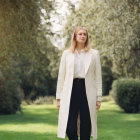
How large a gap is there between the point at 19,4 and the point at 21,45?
3.47ft

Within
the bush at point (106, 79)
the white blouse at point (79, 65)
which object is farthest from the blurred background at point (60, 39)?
the bush at point (106, 79)

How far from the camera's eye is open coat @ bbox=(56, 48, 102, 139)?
5.23m

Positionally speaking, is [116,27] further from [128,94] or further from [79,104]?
[128,94]

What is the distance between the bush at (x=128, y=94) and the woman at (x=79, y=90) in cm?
1534

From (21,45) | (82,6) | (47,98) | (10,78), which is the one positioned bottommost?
(47,98)

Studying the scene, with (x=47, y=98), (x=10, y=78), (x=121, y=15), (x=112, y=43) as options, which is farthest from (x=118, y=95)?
(x=47, y=98)

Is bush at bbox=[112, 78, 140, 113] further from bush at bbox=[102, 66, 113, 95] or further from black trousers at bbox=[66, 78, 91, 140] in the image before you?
black trousers at bbox=[66, 78, 91, 140]

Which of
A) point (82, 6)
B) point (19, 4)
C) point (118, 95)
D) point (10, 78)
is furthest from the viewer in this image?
point (118, 95)

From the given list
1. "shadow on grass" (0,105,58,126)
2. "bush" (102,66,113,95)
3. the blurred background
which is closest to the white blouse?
the blurred background

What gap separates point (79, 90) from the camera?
207 inches

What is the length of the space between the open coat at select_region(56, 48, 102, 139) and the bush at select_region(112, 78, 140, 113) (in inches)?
603

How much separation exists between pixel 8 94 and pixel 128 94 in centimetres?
650

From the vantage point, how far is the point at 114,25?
41.5 ft

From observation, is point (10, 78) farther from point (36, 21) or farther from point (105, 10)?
point (36, 21)
